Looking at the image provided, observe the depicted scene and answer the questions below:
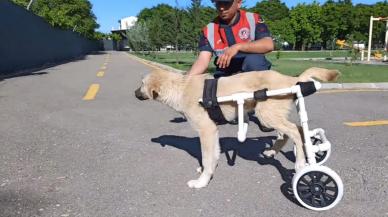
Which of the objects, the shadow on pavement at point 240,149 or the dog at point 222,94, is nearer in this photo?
the dog at point 222,94

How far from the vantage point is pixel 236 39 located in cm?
420

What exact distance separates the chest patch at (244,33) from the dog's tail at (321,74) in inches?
38.2

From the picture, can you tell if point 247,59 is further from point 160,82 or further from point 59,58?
point 59,58

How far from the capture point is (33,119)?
7.17m

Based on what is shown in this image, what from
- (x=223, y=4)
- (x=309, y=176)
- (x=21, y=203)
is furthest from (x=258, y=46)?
(x=21, y=203)

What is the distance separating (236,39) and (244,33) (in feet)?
0.34

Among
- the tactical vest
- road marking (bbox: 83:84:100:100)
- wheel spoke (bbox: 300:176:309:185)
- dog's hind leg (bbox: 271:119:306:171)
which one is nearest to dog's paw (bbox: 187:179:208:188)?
dog's hind leg (bbox: 271:119:306:171)

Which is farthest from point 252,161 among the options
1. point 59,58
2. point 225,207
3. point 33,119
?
point 59,58

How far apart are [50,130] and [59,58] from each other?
30.7m

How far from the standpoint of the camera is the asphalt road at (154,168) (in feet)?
10.9

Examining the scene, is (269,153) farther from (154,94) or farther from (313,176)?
(154,94)

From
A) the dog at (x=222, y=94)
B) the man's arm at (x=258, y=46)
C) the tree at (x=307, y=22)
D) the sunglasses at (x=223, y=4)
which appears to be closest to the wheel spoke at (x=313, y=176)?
the dog at (x=222, y=94)

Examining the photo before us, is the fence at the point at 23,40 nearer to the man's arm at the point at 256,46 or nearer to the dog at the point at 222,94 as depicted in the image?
the dog at the point at 222,94

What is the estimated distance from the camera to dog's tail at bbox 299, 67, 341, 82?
10.9ft
